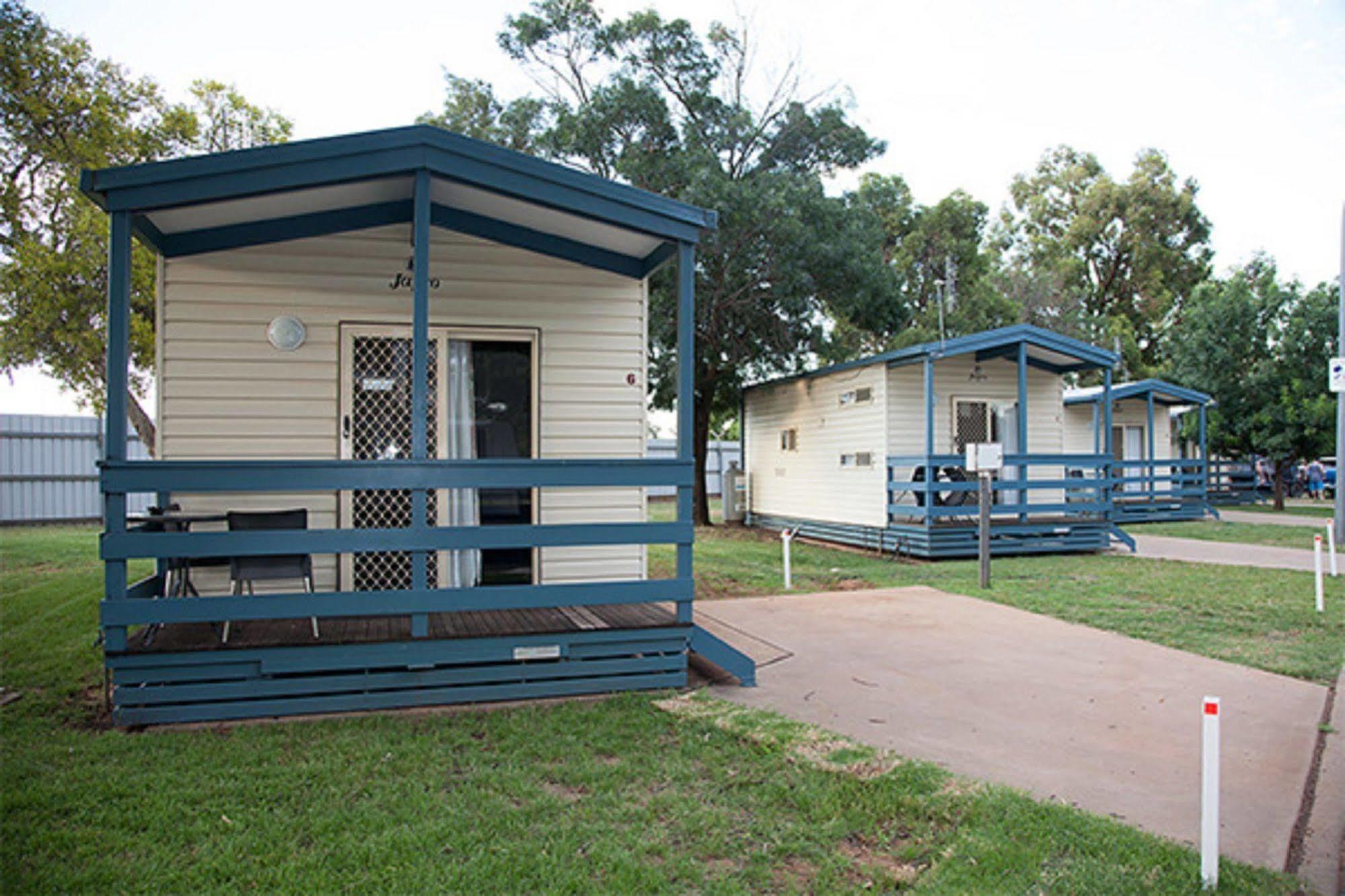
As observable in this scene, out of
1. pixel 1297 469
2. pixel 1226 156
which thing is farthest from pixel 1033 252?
pixel 1226 156

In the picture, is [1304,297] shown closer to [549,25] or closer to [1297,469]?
[1297,469]

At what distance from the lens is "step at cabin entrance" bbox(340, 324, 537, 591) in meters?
6.28

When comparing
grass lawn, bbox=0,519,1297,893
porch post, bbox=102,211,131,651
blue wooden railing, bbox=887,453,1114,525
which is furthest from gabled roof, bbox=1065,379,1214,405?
porch post, bbox=102,211,131,651

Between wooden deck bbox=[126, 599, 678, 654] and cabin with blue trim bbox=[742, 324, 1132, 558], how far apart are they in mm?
7307

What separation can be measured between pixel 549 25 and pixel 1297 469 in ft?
92.1

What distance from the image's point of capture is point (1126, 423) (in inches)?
805

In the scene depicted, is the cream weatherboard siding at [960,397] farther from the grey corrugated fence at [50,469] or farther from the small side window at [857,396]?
the grey corrugated fence at [50,469]

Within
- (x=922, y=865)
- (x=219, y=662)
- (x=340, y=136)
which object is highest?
(x=340, y=136)

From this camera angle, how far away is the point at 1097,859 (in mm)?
3010

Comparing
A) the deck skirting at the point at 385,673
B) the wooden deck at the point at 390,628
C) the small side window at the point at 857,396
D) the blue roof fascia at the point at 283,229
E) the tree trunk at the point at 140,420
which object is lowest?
the deck skirting at the point at 385,673

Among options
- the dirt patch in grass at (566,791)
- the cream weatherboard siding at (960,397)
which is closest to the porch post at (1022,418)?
the cream weatherboard siding at (960,397)

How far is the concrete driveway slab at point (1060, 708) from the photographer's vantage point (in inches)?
144

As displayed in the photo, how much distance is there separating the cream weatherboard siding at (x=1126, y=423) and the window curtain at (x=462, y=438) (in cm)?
1525

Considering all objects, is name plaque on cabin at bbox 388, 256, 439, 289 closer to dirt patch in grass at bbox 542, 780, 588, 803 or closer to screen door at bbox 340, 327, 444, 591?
screen door at bbox 340, 327, 444, 591
